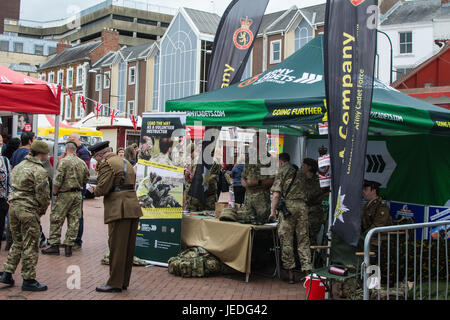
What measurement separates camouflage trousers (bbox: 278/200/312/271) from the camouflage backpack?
1.06 metres

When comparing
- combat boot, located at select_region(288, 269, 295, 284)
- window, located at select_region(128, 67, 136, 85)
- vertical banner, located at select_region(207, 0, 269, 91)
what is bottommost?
combat boot, located at select_region(288, 269, 295, 284)

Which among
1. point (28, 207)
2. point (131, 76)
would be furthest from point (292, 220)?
point (131, 76)

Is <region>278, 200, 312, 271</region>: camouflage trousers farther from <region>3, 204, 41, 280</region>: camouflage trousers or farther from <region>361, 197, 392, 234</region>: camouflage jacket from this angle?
<region>3, 204, 41, 280</region>: camouflage trousers

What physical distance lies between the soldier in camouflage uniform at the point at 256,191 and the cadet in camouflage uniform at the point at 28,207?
10.1 ft

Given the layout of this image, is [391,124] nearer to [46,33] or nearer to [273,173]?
[273,173]

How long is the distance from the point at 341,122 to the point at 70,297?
3875 mm

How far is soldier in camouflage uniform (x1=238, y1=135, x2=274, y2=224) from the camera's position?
780cm

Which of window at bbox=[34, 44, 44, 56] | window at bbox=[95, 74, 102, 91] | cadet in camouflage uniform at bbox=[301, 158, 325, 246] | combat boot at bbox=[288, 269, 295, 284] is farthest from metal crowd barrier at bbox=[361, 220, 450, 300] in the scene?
window at bbox=[34, 44, 44, 56]

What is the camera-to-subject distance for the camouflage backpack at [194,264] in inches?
287

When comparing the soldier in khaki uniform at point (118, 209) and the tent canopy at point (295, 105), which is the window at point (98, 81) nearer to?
the tent canopy at point (295, 105)

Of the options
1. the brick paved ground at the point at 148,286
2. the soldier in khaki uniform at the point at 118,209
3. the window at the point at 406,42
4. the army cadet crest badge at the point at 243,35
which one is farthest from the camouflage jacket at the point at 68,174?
the window at the point at 406,42

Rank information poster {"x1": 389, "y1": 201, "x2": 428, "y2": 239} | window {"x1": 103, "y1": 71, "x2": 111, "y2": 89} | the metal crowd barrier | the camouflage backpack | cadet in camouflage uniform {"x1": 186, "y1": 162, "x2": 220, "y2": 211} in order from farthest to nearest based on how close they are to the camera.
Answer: window {"x1": 103, "y1": 71, "x2": 111, "y2": 89}, cadet in camouflage uniform {"x1": 186, "y1": 162, "x2": 220, "y2": 211}, information poster {"x1": 389, "y1": 201, "x2": 428, "y2": 239}, the camouflage backpack, the metal crowd barrier

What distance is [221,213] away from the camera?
303 inches

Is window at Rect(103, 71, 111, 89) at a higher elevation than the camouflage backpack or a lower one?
higher
